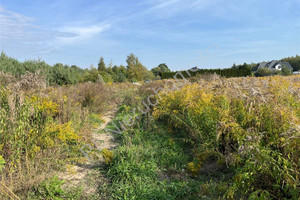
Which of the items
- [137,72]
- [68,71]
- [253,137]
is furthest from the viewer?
[137,72]

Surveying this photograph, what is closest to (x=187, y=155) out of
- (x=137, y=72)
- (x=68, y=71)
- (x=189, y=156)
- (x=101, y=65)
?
(x=189, y=156)

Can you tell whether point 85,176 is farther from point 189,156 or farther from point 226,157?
point 226,157

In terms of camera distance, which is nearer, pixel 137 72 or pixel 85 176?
pixel 85 176

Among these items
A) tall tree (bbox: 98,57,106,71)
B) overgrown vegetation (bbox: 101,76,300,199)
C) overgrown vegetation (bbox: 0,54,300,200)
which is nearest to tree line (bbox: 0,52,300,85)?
tall tree (bbox: 98,57,106,71)

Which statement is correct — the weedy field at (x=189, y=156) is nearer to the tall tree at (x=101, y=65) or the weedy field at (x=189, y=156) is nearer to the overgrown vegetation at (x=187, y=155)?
the overgrown vegetation at (x=187, y=155)

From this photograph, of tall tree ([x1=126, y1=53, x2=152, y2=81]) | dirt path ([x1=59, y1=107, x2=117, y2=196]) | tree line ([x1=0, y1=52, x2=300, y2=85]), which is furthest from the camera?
tall tree ([x1=126, y1=53, x2=152, y2=81])

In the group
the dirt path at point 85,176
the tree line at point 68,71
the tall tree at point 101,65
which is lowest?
the dirt path at point 85,176

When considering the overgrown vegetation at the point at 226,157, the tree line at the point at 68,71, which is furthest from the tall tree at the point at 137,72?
the overgrown vegetation at the point at 226,157

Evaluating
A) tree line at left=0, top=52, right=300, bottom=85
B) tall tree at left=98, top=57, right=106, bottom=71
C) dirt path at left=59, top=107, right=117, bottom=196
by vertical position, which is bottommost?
dirt path at left=59, top=107, right=117, bottom=196

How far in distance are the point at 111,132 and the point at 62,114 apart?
3.89ft

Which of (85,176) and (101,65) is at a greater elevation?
(101,65)

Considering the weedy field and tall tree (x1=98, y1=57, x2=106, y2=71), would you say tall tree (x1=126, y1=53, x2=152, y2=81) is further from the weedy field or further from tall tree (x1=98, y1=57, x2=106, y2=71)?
the weedy field

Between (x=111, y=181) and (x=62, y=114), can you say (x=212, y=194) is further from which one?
(x=62, y=114)

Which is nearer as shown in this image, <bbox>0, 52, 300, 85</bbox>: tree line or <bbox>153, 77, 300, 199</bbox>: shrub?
<bbox>153, 77, 300, 199</bbox>: shrub
